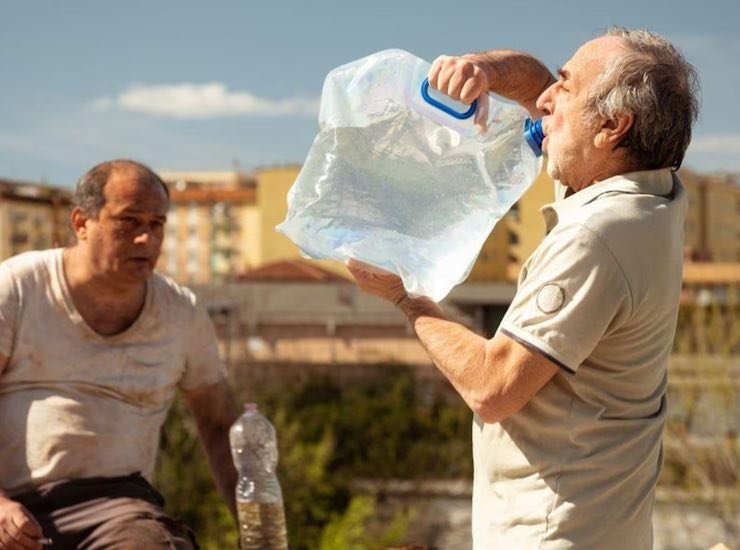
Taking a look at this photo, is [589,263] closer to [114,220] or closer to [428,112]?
[428,112]

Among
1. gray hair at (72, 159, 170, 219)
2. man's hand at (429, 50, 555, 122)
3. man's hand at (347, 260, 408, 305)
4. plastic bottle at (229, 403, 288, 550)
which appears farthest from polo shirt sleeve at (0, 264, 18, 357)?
man's hand at (429, 50, 555, 122)

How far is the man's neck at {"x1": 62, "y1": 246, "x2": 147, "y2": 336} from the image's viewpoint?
111 inches

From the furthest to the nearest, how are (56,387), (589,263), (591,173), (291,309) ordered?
(291,309), (56,387), (591,173), (589,263)

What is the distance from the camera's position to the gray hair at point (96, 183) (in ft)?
9.50

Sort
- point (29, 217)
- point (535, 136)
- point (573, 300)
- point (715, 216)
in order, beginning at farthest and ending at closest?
point (715, 216) < point (29, 217) < point (535, 136) < point (573, 300)

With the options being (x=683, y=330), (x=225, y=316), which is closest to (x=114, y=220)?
(x=683, y=330)

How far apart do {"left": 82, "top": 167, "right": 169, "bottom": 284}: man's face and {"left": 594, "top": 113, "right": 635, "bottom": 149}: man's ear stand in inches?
57.3

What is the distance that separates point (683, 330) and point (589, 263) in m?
13.7

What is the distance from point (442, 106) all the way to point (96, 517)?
1321mm

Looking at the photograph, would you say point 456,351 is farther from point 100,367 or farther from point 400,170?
point 100,367

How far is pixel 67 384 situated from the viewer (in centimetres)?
277

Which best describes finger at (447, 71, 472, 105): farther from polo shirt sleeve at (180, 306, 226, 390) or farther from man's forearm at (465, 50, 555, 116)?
polo shirt sleeve at (180, 306, 226, 390)

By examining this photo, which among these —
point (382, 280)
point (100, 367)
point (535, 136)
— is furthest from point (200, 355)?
point (535, 136)

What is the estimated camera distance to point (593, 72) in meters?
1.70
